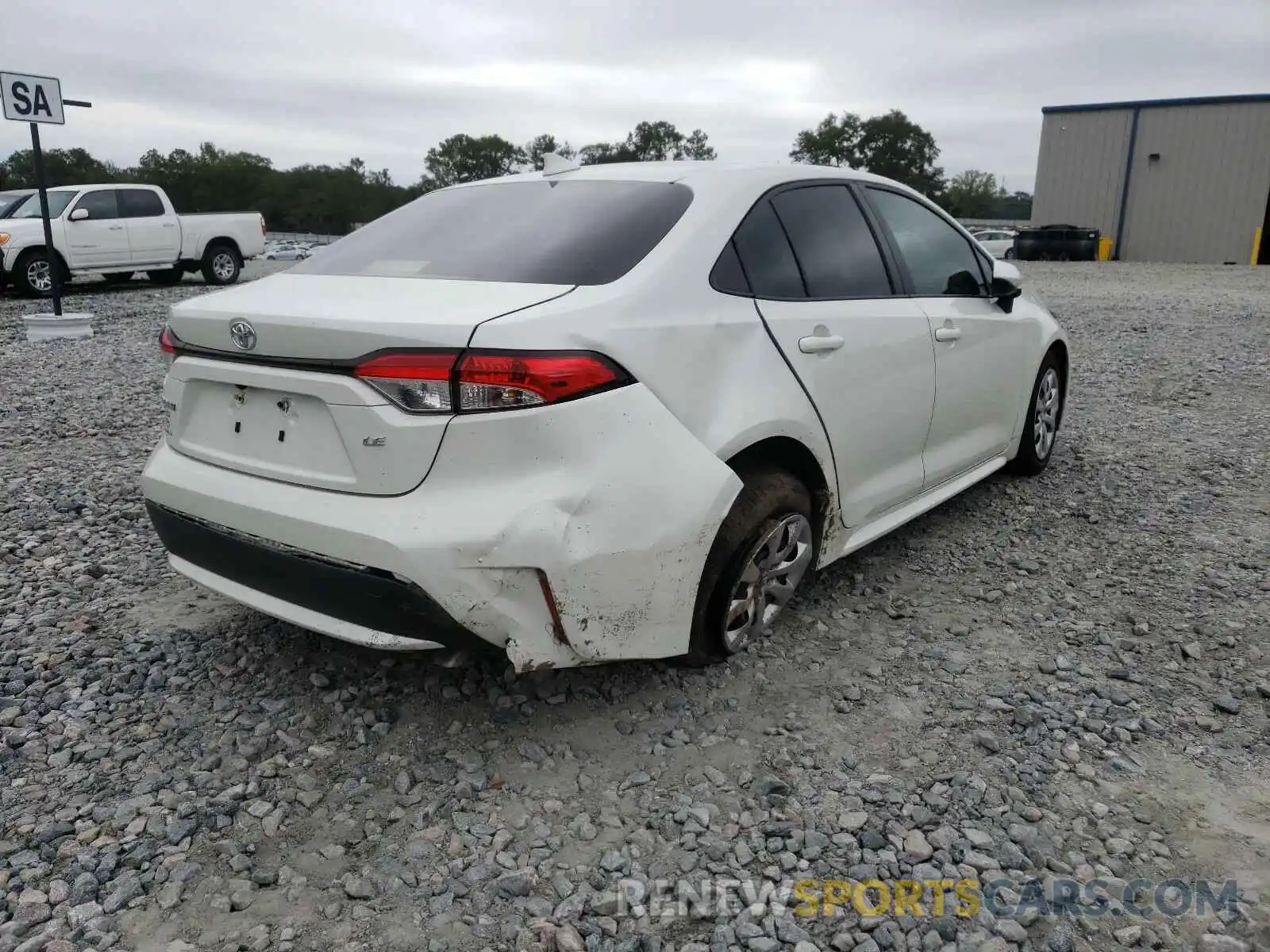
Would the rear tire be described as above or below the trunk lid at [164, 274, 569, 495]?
below

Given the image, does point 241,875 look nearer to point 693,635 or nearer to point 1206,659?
point 693,635

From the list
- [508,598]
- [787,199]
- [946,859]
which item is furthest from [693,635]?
[787,199]

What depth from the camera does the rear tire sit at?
2768mm

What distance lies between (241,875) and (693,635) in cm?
132

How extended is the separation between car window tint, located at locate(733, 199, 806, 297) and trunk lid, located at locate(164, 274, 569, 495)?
71 cm

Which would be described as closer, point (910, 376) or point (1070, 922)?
point (1070, 922)

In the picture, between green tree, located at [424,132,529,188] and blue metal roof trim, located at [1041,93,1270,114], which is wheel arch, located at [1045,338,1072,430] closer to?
blue metal roof trim, located at [1041,93,1270,114]

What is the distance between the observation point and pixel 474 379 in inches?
89.2

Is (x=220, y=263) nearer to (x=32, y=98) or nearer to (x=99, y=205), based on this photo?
(x=99, y=205)

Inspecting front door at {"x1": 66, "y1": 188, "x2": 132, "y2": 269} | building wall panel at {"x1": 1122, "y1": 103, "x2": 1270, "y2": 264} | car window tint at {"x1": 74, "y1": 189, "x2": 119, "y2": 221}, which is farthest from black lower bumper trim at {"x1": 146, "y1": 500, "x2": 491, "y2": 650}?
building wall panel at {"x1": 1122, "y1": 103, "x2": 1270, "y2": 264}

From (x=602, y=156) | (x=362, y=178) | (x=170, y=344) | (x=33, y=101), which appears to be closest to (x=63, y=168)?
(x=362, y=178)

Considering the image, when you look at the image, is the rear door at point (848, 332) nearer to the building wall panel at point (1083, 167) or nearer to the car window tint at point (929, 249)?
the car window tint at point (929, 249)

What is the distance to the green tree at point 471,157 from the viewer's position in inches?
3570

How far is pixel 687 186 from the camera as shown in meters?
3.00
